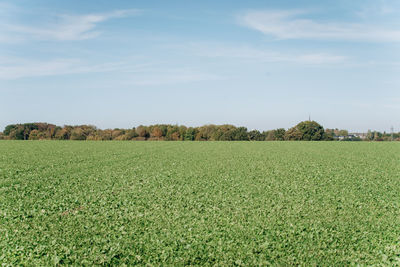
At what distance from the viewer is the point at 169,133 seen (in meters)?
83.1

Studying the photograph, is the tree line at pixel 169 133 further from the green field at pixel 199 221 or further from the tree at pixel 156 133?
the green field at pixel 199 221

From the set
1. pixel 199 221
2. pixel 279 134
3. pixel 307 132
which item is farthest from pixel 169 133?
pixel 199 221

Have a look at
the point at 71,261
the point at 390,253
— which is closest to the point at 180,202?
the point at 71,261

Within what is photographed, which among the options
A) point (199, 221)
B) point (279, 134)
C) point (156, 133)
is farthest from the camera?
point (279, 134)

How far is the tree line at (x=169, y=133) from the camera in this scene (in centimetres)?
7125

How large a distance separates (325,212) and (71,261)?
280 inches

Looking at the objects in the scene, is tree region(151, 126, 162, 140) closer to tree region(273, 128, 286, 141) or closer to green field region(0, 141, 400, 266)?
tree region(273, 128, 286, 141)

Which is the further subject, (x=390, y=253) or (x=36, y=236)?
(x=36, y=236)

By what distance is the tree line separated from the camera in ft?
234

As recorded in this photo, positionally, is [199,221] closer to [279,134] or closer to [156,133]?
[156,133]

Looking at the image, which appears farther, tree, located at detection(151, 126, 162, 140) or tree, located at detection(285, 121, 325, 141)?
tree, located at detection(151, 126, 162, 140)

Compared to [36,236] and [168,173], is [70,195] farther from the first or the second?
[168,173]

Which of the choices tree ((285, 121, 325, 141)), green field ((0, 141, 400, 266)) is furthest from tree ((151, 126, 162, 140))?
green field ((0, 141, 400, 266))

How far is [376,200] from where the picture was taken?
12188 mm
